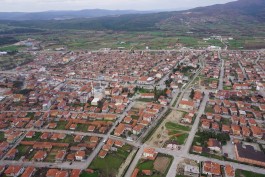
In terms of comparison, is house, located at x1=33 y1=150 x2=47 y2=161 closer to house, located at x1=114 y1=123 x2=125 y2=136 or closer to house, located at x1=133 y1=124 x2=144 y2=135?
house, located at x1=114 y1=123 x2=125 y2=136

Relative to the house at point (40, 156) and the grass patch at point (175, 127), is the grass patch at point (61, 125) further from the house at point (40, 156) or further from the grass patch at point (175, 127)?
the grass patch at point (175, 127)

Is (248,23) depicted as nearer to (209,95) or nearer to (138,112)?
(209,95)

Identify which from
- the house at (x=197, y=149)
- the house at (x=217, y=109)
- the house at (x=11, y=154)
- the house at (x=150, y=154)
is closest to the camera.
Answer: the house at (x=150, y=154)

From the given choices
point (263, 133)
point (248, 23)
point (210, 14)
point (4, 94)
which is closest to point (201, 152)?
point (263, 133)

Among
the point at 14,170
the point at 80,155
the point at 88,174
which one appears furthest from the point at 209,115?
the point at 14,170

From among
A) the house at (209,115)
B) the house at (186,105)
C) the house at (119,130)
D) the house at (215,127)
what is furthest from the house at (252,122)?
the house at (119,130)

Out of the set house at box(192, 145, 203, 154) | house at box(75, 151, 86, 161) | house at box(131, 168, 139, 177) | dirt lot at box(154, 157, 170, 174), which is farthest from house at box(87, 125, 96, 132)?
house at box(192, 145, 203, 154)

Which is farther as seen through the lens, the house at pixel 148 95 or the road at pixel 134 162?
the house at pixel 148 95
